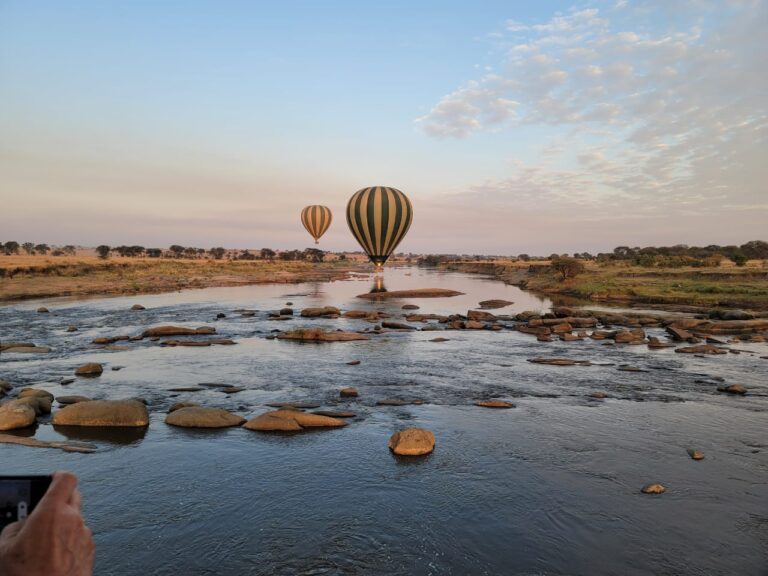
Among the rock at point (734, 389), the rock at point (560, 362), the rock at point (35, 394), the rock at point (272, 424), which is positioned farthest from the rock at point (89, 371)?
the rock at point (734, 389)

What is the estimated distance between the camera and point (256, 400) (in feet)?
68.7

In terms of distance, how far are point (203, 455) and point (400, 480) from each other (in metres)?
5.98

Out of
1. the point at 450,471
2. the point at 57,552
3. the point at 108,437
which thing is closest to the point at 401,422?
the point at 450,471

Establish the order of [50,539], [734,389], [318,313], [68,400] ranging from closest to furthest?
[50,539], [68,400], [734,389], [318,313]

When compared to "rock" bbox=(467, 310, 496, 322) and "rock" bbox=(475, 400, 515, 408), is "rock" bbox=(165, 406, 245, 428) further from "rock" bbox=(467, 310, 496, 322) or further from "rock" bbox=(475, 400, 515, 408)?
"rock" bbox=(467, 310, 496, 322)

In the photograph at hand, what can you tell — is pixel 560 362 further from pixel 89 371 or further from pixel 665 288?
pixel 665 288

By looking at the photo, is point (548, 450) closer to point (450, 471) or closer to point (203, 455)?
point (450, 471)

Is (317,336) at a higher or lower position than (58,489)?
lower

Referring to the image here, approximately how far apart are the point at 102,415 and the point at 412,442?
10588 millimetres

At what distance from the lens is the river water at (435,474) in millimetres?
10398

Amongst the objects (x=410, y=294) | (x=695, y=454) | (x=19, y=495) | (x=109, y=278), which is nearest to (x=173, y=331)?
(x=695, y=454)

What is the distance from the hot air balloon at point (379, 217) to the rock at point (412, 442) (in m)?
51.8

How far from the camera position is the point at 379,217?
6606 cm

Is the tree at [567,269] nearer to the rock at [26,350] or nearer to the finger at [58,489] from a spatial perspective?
the rock at [26,350]
